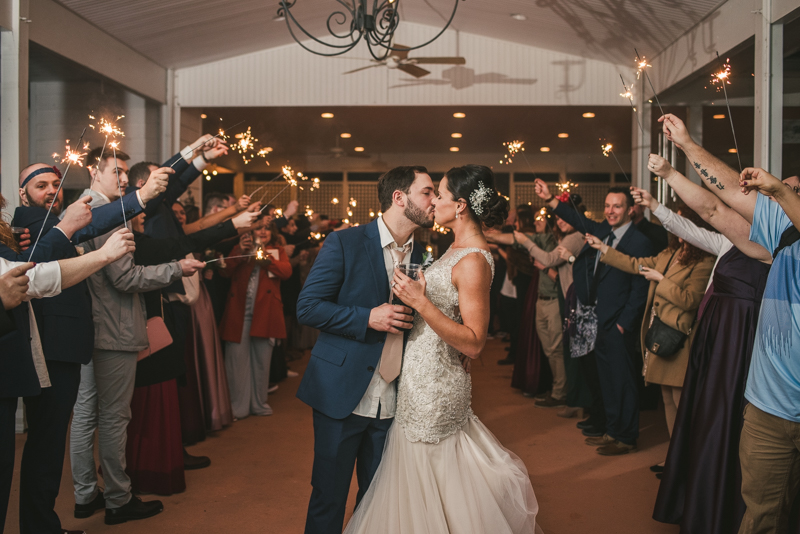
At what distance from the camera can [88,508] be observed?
292 cm

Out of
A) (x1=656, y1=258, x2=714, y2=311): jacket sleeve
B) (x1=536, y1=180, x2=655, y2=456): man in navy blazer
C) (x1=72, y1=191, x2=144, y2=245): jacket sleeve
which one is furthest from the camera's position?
(x1=536, y1=180, x2=655, y2=456): man in navy blazer

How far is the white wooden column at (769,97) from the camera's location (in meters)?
3.81

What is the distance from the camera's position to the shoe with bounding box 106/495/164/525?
2.84 metres

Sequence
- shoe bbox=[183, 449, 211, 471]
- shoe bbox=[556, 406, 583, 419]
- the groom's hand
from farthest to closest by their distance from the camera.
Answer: shoe bbox=[556, 406, 583, 419]
shoe bbox=[183, 449, 211, 471]
the groom's hand

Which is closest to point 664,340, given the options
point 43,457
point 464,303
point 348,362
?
point 464,303

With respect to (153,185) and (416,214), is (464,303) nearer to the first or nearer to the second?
(416,214)

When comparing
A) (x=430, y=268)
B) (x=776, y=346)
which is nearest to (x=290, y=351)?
(x=430, y=268)

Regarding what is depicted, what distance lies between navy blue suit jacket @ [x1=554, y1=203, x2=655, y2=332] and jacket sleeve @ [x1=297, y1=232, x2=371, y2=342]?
2458mm

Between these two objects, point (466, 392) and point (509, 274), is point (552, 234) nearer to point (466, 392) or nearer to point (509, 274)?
point (509, 274)

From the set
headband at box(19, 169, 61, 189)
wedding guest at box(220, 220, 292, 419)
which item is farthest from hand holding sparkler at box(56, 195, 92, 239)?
wedding guest at box(220, 220, 292, 419)

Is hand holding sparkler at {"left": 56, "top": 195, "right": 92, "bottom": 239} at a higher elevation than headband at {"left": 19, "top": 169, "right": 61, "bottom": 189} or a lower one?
lower

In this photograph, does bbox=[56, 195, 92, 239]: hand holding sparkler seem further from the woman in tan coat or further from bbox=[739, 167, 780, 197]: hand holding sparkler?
the woman in tan coat

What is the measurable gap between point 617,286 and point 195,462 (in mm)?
2929

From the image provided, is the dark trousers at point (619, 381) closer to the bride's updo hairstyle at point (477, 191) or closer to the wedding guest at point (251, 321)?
the bride's updo hairstyle at point (477, 191)
